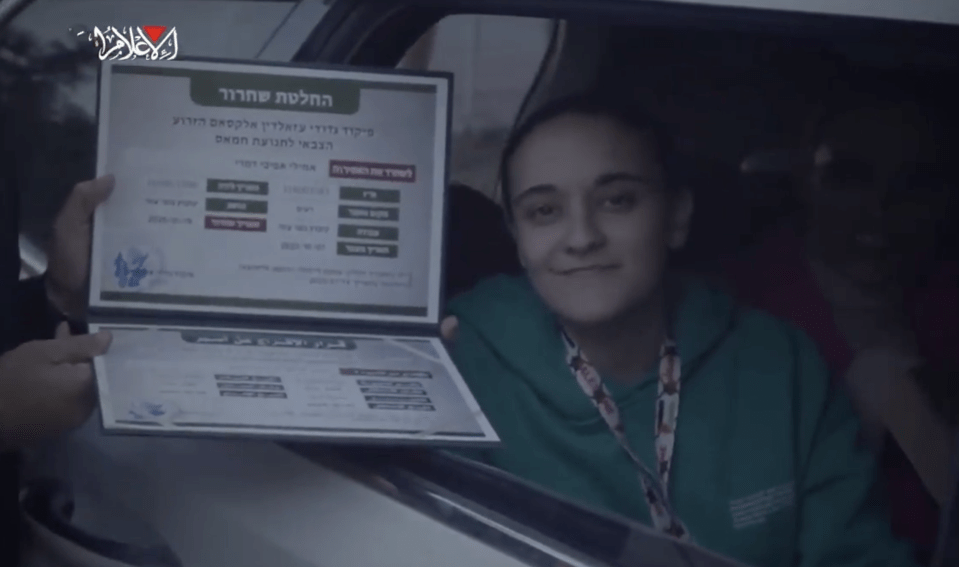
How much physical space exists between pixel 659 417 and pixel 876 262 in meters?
0.46

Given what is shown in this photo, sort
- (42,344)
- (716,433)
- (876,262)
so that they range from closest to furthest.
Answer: (42,344) < (716,433) < (876,262)

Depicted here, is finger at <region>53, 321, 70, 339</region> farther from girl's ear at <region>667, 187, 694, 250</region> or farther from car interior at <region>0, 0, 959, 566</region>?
girl's ear at <region>667, 187, 694, 250</region>

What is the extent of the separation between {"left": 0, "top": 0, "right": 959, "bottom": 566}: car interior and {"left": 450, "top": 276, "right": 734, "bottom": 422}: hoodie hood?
0.13ft

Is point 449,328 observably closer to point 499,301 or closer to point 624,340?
point 499,301

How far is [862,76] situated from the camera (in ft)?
6.02

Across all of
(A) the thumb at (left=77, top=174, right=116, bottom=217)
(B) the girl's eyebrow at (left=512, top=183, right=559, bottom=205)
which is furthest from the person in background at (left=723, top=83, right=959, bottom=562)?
(A) the thumb at (left=77, top=174, right=116, bottom=217)

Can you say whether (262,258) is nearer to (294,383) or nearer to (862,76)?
(294,383)

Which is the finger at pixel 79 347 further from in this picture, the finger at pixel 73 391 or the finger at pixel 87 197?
the finger at pixel 87 197

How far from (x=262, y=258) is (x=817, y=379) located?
0.89 m

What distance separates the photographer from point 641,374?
184cm

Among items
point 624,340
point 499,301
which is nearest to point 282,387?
point 499,301

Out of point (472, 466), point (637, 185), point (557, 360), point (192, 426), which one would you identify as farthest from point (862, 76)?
point (192, 426)

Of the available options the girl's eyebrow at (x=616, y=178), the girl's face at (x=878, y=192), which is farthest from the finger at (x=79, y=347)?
the girl's face at (x=878, y=192)

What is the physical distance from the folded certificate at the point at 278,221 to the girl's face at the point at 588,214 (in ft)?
0.71
